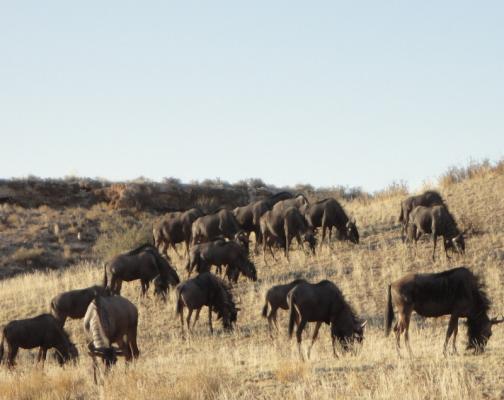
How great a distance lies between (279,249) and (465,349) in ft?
54.2

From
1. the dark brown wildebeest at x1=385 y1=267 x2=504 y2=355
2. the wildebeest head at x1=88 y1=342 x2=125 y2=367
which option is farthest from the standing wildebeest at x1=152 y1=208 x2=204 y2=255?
the wildebeest head at x1=88 y1=342 x2=125 y2=367

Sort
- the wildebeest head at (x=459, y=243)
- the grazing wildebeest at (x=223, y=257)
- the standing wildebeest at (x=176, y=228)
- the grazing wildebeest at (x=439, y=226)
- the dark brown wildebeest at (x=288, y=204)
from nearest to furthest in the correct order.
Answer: the grazing wildebeest at (x=223, y=257)
the wildebeest head at (x=459, y=243)
the grazing wildebeest at (x=439, y=226)
the dark brown wildebeest at (x=288, y=204)
the standing wildebeest at (x=176, y=228)

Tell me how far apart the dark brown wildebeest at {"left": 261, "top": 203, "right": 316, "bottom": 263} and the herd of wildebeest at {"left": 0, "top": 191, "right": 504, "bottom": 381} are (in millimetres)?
34

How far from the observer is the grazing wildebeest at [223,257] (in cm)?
2609

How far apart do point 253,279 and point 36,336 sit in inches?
345

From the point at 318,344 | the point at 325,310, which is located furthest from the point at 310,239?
the point at 325,310

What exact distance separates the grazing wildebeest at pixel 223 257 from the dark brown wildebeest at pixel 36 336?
7.37 m

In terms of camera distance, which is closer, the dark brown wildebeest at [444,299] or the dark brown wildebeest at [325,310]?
the dark brown wildebeest at [444,299]

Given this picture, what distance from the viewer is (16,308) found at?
91.5 feet

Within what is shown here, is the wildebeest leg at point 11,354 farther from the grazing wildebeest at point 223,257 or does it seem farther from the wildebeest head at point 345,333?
the grazing wildebeest at point 223,257

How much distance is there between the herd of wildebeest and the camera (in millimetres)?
15594

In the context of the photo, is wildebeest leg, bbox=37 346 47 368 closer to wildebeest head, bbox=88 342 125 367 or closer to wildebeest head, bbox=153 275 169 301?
wildebeest head, bbox=88 342 125 367

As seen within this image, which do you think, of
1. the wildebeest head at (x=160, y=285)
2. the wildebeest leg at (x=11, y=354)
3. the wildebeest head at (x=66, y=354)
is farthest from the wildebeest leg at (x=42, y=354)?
the wildebeest head at (x=160, y=285)

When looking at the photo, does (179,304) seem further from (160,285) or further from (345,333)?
(345,333)
